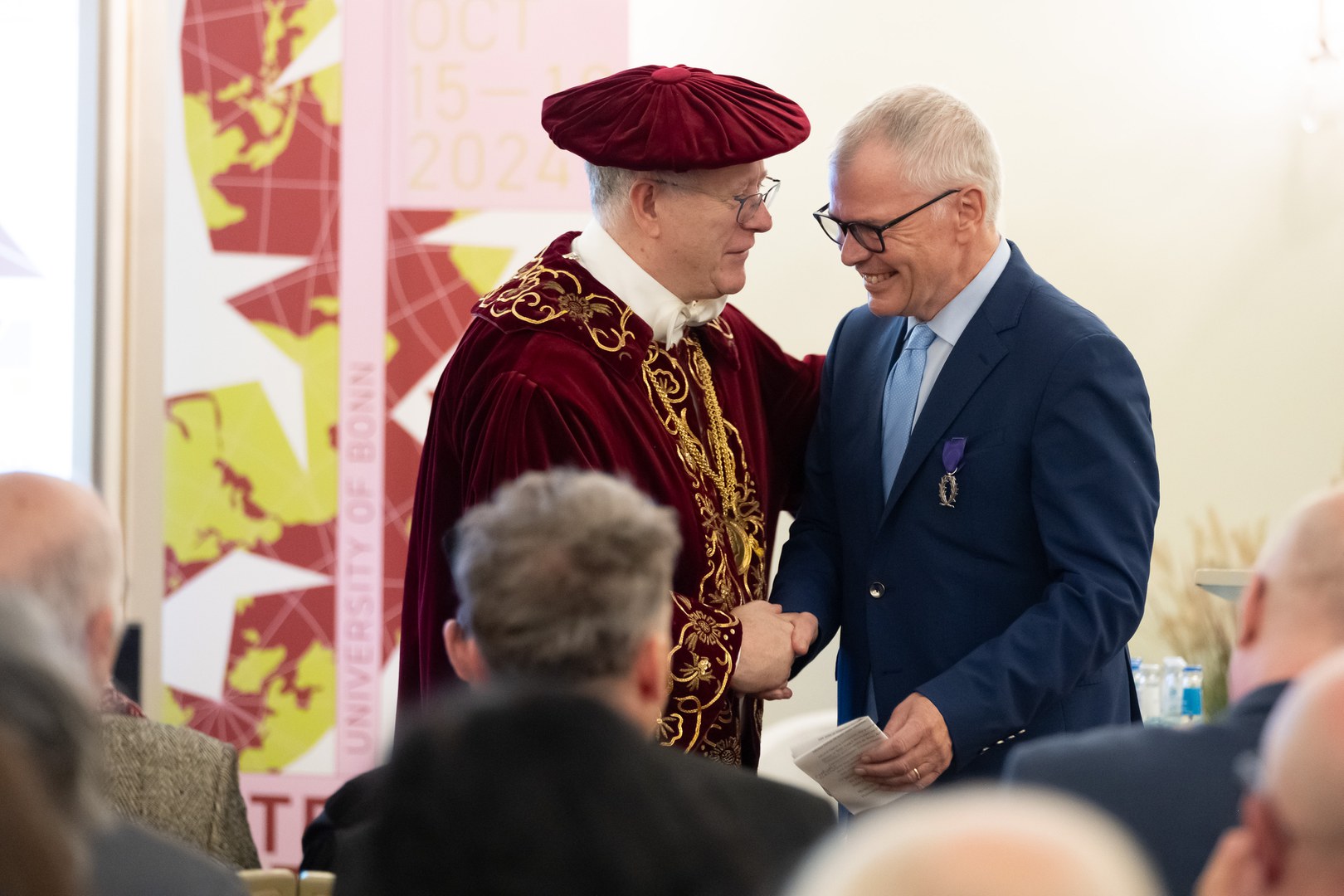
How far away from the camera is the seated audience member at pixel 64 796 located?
1.07 meters

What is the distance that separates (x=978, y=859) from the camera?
766 millimetres

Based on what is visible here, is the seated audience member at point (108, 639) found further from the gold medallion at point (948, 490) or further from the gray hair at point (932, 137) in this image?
the gray hair at point (932, 137)

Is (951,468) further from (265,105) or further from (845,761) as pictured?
(265,105)

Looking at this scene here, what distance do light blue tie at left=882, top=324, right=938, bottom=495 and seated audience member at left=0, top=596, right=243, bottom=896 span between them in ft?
5.64

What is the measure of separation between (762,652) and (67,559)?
1.23 m

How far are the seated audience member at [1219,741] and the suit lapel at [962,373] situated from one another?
103 centimetres

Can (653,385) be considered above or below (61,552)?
above

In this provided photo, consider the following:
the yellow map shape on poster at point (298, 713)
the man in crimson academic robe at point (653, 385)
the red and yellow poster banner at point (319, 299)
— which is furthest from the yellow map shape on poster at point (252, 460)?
the man in crimson academic robe at point (653, 385)

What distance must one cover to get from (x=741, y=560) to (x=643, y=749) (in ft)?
6.04

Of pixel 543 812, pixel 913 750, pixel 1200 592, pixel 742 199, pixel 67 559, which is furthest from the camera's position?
pixel 1200 592

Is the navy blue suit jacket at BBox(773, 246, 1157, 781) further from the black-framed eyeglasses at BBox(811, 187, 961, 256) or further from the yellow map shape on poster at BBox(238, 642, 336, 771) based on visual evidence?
the yellow map shape on poster at BBox(238, 642, 336, 771)

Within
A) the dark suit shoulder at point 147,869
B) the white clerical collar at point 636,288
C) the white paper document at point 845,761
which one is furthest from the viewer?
the white clerical collar at point 636,288

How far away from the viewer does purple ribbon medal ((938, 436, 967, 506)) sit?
276 centimetres

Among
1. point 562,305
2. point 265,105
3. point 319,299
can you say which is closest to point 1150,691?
point 562,305
